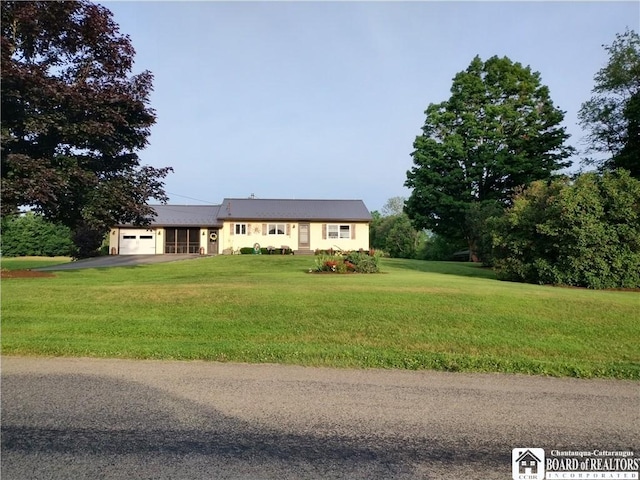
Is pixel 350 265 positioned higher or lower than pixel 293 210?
lower

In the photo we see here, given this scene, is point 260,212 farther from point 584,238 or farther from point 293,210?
point 584,238

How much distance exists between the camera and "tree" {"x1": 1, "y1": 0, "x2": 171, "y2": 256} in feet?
35.7

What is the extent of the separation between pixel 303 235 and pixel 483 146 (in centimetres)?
1456

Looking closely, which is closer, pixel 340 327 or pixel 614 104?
pixel 340 327

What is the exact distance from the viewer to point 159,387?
502 cm

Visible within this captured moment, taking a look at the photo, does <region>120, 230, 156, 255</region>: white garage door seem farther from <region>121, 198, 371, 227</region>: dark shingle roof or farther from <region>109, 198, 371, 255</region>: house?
<region>121, 198, 371, 227</region>: dark shingle roof

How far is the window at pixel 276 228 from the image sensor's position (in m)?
33.1

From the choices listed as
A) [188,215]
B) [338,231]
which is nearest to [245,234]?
[188,215]

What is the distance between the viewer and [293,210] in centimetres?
3462

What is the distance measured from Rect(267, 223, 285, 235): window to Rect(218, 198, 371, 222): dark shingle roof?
54 centimetres

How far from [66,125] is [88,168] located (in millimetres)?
1738

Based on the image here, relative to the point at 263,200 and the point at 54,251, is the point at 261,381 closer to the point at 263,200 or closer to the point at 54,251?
the point at 263,200

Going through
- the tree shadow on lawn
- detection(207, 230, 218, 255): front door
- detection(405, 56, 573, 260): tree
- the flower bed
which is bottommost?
the tree shadow on lawn

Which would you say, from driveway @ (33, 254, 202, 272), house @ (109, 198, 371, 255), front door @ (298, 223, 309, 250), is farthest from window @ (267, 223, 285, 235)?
driveway @ (33, 254, 202, 272)
